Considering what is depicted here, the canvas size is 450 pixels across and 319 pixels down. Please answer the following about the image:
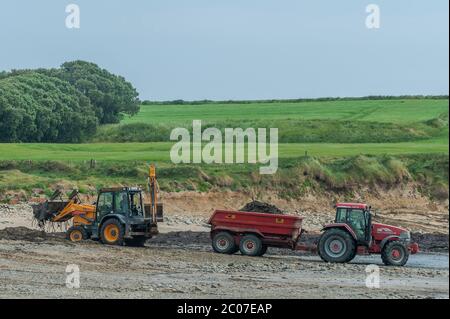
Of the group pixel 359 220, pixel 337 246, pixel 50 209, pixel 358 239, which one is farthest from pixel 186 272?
pixel 50 209

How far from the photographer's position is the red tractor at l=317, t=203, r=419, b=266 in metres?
38.8

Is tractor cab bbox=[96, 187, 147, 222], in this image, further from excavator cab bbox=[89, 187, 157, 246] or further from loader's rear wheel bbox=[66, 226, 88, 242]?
loader's rear wheel bbox=[66, 226, 88, 242]

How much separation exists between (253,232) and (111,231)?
5661 mm

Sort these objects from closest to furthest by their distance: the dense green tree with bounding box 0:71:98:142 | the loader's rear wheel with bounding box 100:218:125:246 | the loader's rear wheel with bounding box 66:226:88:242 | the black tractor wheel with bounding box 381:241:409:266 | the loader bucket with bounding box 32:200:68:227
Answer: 1. the black tractor wheel with bounding box 381:241:409:266
2. the loader's rear wheel with bounding box 100:218:125:246
3. the loader's rear wheel with bounding box 66:226:88:242
4. the loader bucket with bounding box 32:200:68:227
5. the dense green tree with bounding box 0:71:98:142

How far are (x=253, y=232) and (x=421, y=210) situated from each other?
23.6 meters

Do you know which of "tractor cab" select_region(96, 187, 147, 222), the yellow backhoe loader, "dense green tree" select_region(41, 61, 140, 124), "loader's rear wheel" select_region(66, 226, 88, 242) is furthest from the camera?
"dense green tree" select_region(41, 61, 140, 124)

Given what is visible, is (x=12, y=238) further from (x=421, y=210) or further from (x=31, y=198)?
(x=421, y=210)

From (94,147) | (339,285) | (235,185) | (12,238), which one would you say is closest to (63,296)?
(339,285)

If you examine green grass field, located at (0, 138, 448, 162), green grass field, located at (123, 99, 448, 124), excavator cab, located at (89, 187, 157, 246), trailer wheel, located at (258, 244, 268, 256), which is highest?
green grass field, located at (123, 99, 448, 124)

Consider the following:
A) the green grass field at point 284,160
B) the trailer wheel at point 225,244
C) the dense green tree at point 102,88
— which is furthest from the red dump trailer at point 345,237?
the dense green tree at point 102,88

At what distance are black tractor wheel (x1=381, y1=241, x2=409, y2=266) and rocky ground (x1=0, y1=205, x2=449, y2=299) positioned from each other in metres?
0.36

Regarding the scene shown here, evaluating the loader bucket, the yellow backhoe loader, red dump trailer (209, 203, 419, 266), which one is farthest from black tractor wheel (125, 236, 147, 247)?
red dump trailer (209, 203, 419, 266)

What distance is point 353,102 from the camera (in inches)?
4719

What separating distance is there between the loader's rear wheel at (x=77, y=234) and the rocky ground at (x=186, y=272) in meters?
0.47
